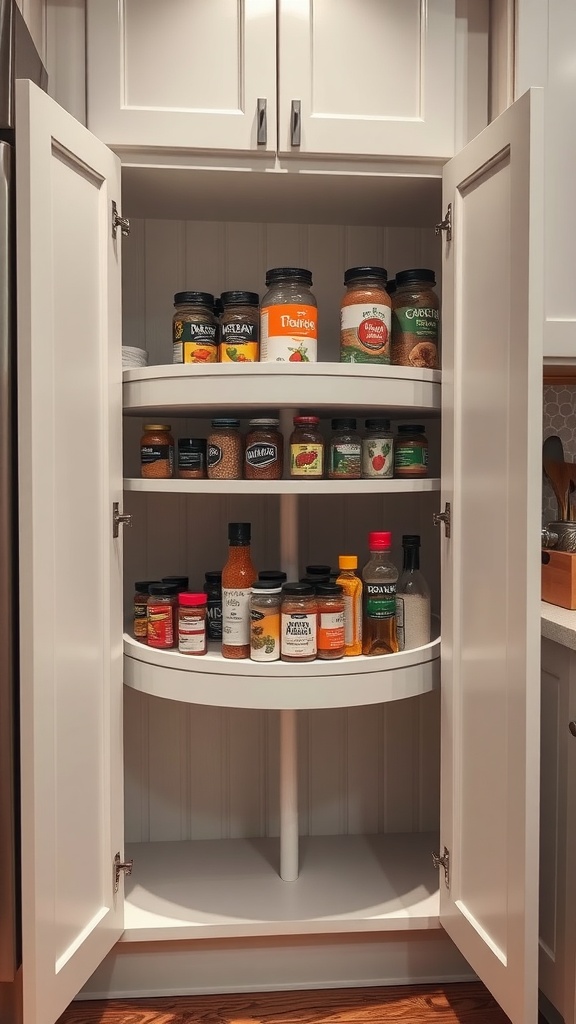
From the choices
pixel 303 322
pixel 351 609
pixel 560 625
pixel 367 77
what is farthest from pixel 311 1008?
pixel 367 77

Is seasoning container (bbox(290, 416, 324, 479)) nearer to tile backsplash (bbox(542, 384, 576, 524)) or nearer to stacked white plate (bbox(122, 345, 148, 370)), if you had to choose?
stacked white plate (bbox(122, 345, 148, 370))

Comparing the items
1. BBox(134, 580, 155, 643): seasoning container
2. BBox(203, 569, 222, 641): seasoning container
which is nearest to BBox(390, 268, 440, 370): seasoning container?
BBox(203, 569, 222, 641): seasoning container

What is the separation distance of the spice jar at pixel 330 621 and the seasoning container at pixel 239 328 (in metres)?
0.46

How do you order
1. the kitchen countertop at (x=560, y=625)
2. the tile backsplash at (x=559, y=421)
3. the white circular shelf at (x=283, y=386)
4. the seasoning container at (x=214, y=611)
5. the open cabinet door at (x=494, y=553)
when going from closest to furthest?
the open cabinet door at (x=494, y=553), the kitchen countertop at (x=560, y=625), the white circular shelf at (x=283, y=386), the seasoning container at (x=214, y=611), the tile backsplash at (x=559, y=421)

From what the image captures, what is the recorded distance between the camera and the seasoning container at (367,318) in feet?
4.82

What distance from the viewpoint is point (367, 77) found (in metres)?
1.46

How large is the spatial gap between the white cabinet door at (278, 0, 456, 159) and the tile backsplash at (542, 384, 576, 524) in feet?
1.99

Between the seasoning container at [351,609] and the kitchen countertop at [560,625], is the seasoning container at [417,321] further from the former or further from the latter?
the kitchen countertop at [560,625]

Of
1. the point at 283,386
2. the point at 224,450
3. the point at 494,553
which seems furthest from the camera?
the point at 224,450

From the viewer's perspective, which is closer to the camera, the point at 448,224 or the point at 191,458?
the point at 448,224

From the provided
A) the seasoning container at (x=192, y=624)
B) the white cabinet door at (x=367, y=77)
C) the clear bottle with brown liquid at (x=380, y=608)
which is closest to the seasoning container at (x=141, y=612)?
the seasoning container at (x=192, y=624)

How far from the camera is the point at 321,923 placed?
1498mm

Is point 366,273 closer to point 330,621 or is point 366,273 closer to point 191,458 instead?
point 191,458

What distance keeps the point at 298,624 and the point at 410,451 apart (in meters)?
0.41
